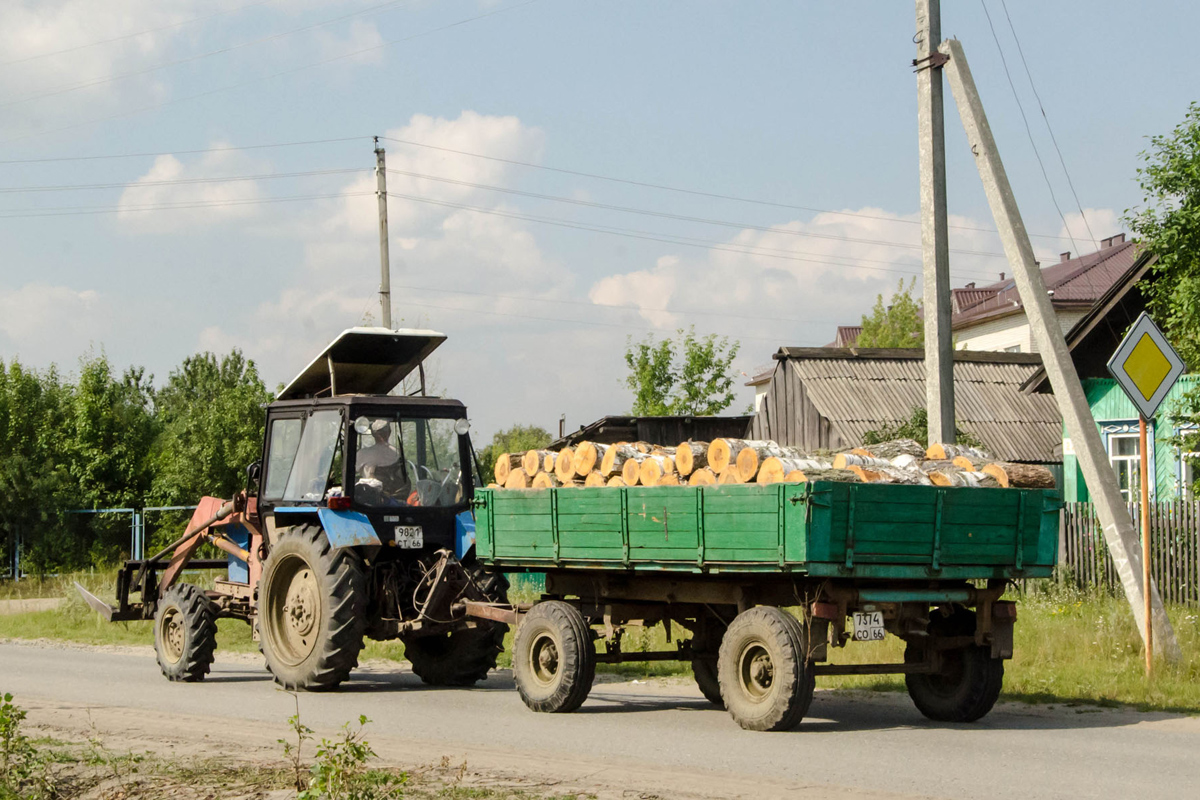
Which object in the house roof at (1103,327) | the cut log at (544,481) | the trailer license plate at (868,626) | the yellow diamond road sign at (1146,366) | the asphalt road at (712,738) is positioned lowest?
the asphalt road at (712,738)

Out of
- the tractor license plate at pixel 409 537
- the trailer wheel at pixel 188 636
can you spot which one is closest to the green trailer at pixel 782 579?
the tractor license plate at pixel 409 537

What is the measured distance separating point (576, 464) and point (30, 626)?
13.8 meters

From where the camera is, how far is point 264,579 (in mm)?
12422

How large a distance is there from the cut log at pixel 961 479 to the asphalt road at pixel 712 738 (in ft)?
5.52

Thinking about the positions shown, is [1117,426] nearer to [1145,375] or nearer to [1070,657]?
[1070,657]

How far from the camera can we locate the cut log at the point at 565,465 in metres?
10.8

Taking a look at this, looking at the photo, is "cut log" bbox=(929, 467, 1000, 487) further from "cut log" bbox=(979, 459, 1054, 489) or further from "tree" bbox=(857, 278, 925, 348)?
"tree" bbox=(857, 278, 925, 348)

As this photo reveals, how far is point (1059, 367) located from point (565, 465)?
15.3 ft

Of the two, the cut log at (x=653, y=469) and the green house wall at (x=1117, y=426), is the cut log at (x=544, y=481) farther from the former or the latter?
the green house wall at (x=1117, y=426)

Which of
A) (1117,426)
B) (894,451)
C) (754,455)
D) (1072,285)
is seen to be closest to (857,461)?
(894,451)

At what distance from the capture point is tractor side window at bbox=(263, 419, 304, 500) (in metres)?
12.9

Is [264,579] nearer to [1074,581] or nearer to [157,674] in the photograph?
[157,674]

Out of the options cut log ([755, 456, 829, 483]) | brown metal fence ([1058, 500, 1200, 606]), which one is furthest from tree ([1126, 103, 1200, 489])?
cut log ([755, 456, 829, 483])

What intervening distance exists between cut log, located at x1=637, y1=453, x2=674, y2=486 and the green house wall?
Answer: 45.0ft
